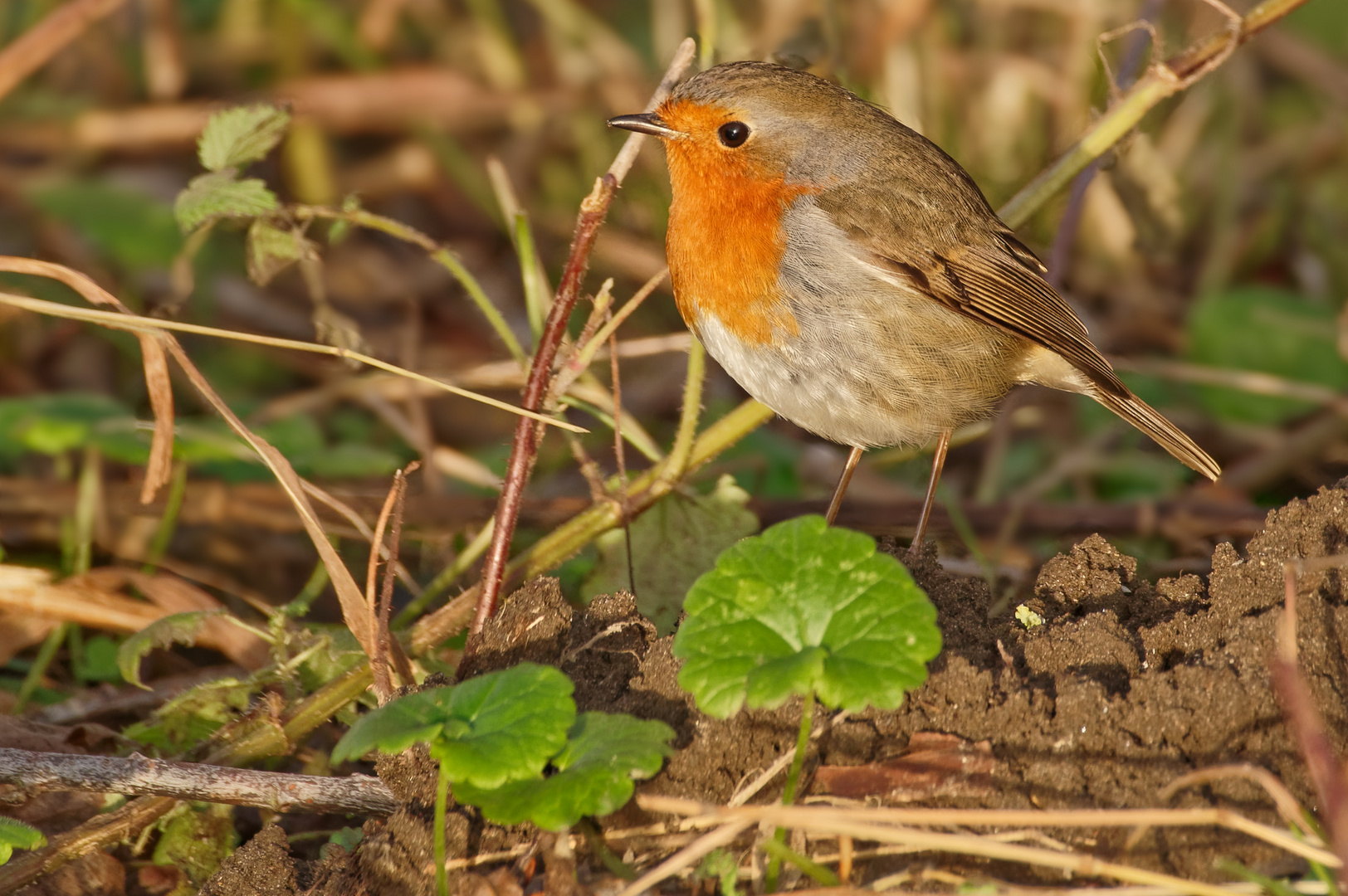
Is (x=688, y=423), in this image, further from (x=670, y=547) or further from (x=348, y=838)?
(x=348, y=838)

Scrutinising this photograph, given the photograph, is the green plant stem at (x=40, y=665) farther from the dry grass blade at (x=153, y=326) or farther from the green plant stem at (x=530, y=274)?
the green plant stem at (x=530, y=274)

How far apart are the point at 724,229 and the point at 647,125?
0.34 m

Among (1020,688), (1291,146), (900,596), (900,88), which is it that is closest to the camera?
(900,596)

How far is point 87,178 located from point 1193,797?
5523mm

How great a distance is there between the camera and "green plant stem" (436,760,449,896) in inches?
87.2

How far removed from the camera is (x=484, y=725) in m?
2.32

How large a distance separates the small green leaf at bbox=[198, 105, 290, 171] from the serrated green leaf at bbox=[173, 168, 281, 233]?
2.3 inches

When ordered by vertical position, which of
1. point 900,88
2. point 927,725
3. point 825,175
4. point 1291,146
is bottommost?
point 927,725

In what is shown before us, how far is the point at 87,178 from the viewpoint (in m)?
6.16

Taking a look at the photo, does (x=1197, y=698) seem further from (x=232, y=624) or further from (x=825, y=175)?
(x=232, y=624)

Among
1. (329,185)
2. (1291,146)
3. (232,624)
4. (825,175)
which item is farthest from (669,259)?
(1291,146)

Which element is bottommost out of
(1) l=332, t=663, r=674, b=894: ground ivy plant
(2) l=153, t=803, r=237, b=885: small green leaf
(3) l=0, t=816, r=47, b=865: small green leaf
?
(3) l=0, t=816, r=47, b=865: small green leaf

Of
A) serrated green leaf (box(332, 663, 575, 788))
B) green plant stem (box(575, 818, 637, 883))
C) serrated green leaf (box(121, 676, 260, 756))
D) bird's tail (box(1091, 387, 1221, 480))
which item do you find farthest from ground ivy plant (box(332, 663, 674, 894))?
bird's tail (box(1091, 387, 1221, 480))

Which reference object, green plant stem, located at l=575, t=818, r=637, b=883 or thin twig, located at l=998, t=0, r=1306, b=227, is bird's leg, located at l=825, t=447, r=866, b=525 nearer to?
thin twig, located at l=998, t=0, r=1306, b=227
